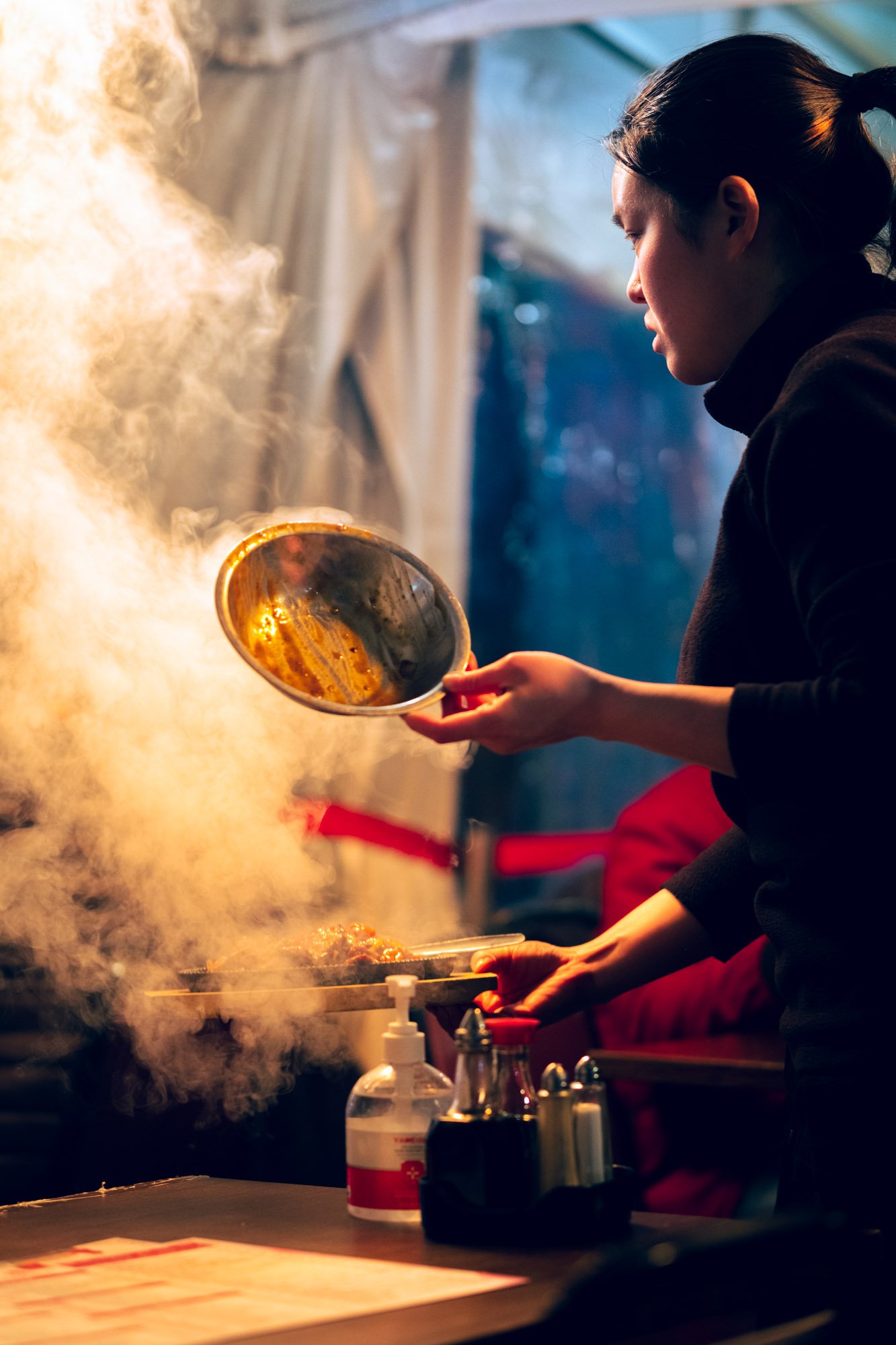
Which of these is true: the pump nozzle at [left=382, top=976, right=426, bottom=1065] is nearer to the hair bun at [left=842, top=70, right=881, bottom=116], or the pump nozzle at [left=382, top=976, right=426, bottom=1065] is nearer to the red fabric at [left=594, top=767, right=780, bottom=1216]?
the hair bun at [left=842, top=70, right=881, bottom=116]

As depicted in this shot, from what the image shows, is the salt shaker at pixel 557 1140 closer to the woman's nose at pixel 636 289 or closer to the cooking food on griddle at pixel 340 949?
the cooking food on griddle at pixel 340 949

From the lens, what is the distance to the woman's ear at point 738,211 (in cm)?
115

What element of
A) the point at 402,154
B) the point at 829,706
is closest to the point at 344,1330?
the point at 829,706

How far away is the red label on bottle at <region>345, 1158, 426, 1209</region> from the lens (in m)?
1.18

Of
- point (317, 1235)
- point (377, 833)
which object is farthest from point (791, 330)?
point (377, 833)

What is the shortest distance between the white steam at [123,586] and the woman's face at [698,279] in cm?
87

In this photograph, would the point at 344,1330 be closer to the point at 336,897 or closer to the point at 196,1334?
the point at 196,1334

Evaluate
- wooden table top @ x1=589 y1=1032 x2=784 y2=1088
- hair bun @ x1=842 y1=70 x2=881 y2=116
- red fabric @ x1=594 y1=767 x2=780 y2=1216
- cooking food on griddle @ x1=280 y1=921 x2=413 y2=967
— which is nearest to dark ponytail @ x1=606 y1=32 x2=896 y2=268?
hair bun @ x1=842 y1=70 x2=881 y2=116

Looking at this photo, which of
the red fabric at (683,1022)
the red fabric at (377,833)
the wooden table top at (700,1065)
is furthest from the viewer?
the red fabric at (377,833)

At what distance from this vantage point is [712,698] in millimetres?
1010

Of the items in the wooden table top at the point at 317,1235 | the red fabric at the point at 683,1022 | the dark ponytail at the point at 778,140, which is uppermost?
the dark ponytail at the point at 778,140

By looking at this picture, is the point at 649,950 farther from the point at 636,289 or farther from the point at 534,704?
the point at 636,289

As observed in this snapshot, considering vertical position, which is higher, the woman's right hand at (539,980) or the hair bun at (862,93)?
the hair bun at (862,93)

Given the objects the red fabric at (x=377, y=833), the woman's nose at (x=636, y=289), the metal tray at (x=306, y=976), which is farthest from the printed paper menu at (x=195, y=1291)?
the red fabric at (x=377, y=833)
